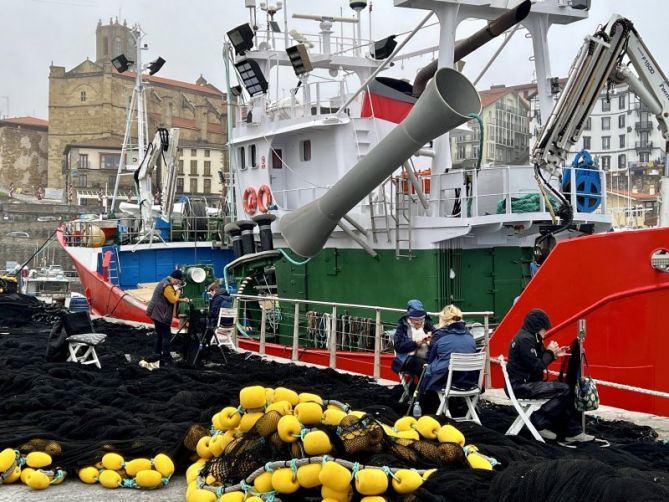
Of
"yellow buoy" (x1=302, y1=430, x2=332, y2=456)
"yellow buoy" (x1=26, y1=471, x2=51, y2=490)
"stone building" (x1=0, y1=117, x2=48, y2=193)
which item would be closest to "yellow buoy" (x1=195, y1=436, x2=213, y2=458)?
"yellow buoy" (x1=26, y1=471, x2=51, y2=490)

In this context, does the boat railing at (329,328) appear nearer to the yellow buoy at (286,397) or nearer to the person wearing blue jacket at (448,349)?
the person wearing blue jacket at (448,349)

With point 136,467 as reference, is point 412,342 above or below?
above

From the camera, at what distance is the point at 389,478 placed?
195 inches

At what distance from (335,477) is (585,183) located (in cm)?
850

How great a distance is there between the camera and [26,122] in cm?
9331

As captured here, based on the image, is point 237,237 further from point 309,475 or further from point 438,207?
point 309,475

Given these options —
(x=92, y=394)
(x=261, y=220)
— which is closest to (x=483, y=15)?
(x=261, y=220)

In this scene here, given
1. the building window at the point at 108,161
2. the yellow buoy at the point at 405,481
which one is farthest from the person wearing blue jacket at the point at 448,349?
the building window at the point at 108,161

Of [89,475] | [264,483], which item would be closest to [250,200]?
[89,475]

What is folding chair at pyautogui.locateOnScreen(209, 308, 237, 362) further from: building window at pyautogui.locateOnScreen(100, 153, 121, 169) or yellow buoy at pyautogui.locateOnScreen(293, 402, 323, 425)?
building window at pyautogui.locateOnScreen(100, 153, 121, 169)

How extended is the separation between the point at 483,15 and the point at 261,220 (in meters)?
5.35

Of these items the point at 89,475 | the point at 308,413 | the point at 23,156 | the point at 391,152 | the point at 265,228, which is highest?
the point at 23,156

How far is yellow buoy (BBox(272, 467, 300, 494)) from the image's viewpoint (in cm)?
502

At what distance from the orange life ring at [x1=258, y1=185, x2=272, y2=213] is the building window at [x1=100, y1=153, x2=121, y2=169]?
2503 inches
